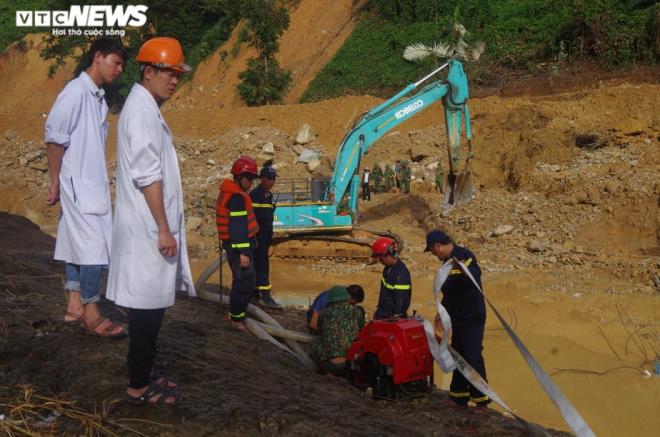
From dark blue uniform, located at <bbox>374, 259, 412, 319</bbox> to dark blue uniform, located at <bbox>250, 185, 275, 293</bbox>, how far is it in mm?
2333

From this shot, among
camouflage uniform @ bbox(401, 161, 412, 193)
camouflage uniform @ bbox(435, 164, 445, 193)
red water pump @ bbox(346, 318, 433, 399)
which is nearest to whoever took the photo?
red water pump @ bbox(346, 318, 433, 399)

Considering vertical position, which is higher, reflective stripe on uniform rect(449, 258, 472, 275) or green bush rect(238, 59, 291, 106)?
green bush rect(238, 59, 291, 106)

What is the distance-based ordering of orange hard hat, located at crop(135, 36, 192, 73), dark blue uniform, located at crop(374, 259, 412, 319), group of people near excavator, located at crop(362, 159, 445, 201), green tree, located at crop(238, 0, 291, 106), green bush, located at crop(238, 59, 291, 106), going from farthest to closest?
green bush, located at crop(238, 59, 291, 106) < green tree, located at crop(238, 0, 291, 106) < group of people near excavator, located at crop(362, 159, 445, 201) < dark blue uniform, located at crop(374, 259, 412, 319) < orange hard hat, located at crop(135, 36, 192, 73)

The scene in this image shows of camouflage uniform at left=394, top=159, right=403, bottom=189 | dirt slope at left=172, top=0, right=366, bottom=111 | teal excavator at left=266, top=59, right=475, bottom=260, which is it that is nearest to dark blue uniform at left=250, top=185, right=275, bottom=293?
teal excavator at left=266, top=59, right=475, bottom=260

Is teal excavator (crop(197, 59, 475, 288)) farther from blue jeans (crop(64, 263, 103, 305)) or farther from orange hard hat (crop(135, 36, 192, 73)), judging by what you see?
orange hard hat (crop(135, 36, 192, 73))

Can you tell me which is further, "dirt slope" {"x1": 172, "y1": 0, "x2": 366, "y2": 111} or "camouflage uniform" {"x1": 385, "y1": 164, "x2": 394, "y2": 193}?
"dirt slope" {"x1": 172, "y1": 0, "x2": 366, "y2": 111}

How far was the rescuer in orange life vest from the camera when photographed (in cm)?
680

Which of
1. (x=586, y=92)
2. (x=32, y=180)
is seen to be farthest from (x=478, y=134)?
(x=32, y=180)

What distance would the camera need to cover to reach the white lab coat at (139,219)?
3.68m

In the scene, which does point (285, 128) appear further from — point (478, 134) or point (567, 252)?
point (567, 252)

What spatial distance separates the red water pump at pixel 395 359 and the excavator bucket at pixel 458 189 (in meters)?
8.86

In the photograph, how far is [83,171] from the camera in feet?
15.7

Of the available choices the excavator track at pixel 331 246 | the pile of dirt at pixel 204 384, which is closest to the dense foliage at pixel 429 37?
the excavator track at pixel 331 246

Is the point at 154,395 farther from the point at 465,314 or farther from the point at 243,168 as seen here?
the point at 243,168
